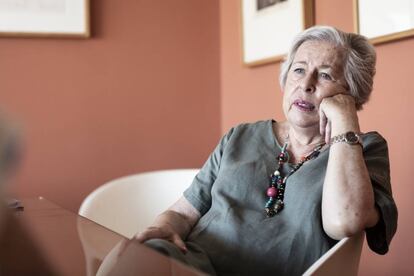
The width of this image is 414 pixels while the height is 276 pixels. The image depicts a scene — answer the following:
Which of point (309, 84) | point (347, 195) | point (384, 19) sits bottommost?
point (347, 195)

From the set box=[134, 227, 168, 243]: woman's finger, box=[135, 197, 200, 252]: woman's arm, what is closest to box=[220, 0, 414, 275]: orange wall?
box=[135, 197, 200, 252]: woman's arm

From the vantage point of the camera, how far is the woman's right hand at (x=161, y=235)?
3.10 ft

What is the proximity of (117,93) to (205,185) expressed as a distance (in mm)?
878

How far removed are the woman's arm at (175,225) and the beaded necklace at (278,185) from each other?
216mm

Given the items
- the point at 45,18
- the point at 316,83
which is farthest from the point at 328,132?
the point at 45,18

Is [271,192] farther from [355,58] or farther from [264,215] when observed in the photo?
[355,58]

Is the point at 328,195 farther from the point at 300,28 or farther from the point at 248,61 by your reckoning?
the point at 248,61

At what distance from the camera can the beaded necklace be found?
1036 mm

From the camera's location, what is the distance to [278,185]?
1067mm

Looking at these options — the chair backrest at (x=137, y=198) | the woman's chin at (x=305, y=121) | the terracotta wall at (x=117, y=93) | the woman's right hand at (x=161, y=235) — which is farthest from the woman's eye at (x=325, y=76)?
the terracotta wall at (x=117, y=93)

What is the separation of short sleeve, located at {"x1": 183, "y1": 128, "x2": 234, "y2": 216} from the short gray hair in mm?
337

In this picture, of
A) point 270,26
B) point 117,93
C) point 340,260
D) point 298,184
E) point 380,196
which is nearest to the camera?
point 340,260

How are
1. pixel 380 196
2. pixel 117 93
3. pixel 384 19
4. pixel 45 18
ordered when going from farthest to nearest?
pixel 117 93, pixel 45 18, pixel 384 19, pixel 380 196

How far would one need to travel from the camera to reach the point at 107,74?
193cm
